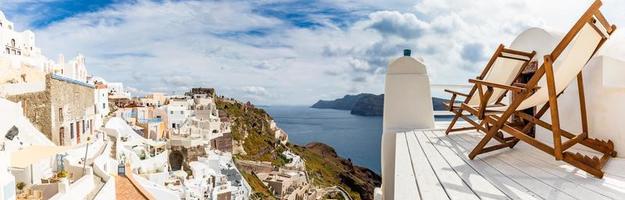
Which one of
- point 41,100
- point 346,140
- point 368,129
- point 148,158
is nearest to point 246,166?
point 148,158

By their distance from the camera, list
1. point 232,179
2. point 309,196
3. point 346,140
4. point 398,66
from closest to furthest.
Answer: point 398,66
point 232,179
point 309,196
point 346,140

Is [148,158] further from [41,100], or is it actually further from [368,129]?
[368,129]

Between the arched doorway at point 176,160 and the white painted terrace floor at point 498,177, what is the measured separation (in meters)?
19.1

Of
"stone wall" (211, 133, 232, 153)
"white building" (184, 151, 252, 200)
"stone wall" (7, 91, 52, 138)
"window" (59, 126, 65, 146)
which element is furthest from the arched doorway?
"stone wall" (211, 133, 232, 153)

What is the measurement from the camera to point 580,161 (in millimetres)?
2600

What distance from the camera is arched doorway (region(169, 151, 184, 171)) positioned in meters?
21.1

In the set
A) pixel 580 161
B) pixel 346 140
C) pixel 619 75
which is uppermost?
pixel 619 75

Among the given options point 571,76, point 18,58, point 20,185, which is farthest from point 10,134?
point 18,58

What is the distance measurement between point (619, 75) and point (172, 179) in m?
13.9

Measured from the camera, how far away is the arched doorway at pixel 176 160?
829 inches

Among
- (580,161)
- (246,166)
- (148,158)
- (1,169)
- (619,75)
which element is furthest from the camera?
(246,166)

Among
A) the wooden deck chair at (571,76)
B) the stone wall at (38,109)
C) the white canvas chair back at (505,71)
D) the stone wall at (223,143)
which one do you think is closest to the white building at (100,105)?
the stone wall at (38,109)

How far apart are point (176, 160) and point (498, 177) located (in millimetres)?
20551

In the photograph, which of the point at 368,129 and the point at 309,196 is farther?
the point at 368,129
